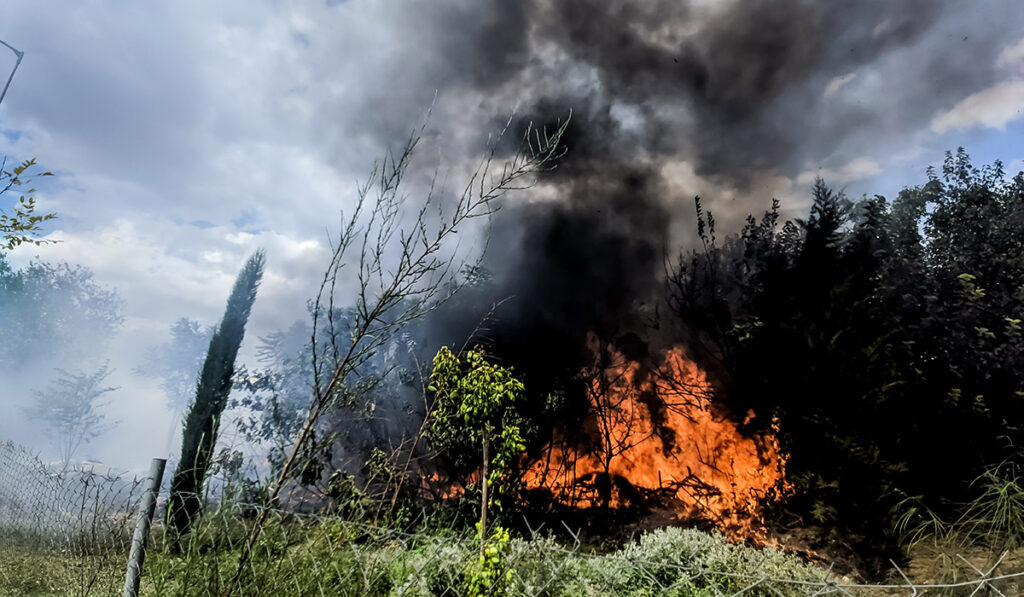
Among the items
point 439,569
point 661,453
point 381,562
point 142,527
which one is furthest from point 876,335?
point 142,527

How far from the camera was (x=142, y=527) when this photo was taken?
7.64 feet

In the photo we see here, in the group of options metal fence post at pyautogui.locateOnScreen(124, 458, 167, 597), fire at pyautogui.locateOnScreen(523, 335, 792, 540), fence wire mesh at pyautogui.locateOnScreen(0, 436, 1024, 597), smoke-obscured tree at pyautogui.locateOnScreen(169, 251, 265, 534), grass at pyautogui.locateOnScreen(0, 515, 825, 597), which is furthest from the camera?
smoke-obscured tree at pyautogui.locateOnScreen(169, 251, 265, 534)

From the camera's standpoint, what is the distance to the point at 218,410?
10.1 metres

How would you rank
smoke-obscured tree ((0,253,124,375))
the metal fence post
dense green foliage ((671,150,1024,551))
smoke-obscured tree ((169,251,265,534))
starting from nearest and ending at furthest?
1. the metal fence post
2. dense green foliage ((671,150,1024,551))
3. smoke-obscured tree ((169,251,265,534))
4. smoke-obscured tree ((0,253,124,375))

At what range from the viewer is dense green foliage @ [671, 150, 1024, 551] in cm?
729

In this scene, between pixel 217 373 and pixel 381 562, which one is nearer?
pixel 381 562

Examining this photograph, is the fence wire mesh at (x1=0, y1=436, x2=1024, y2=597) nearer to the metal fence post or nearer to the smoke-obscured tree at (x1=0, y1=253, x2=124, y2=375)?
the metal fence post

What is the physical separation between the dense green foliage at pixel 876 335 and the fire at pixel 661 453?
2.23 ft

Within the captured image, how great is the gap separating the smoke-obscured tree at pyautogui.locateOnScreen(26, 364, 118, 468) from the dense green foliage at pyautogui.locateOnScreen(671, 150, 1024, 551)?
79.8ft

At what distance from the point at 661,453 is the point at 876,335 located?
417 cm

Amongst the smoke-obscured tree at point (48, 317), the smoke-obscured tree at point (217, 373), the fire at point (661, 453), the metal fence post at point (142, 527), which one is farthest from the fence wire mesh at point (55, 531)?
the smoke-obscured tree at point (48, 317)

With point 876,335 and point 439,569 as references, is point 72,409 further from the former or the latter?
point 876,335

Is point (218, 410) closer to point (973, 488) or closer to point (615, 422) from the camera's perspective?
point (615, 422)

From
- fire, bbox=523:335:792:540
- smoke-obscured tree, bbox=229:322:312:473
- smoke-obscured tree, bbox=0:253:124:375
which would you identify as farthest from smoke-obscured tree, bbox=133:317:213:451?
fire, bbox=523:335:792:540
